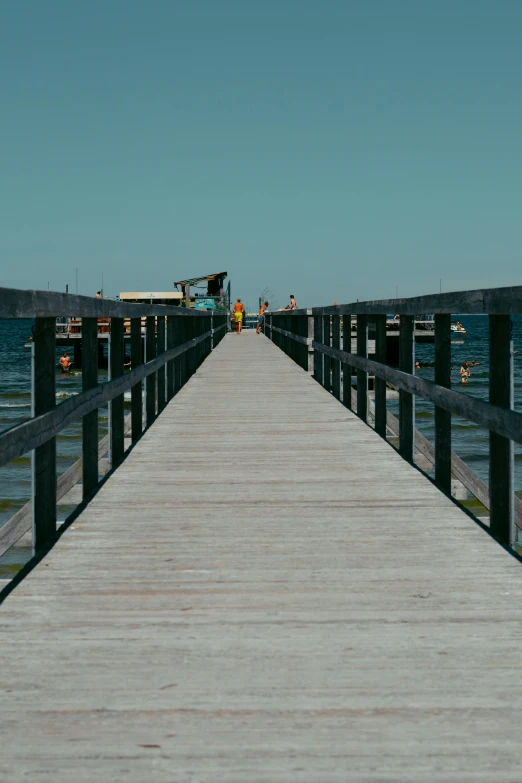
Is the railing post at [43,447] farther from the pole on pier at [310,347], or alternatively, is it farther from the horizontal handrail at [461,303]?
the pole on pier at [310,347]

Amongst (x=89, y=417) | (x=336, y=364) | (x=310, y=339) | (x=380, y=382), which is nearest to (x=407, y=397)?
(x=380, y=382)

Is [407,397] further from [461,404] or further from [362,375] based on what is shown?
[362,375]

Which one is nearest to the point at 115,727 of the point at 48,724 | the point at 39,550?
the point at 48,724

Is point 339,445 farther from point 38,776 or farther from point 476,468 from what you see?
point 476,468

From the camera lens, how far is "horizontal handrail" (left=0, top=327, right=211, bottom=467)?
3.92 metres

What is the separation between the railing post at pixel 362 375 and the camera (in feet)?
31.4

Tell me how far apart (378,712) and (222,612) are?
1.04 metres

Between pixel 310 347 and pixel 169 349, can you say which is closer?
pixel 169 349

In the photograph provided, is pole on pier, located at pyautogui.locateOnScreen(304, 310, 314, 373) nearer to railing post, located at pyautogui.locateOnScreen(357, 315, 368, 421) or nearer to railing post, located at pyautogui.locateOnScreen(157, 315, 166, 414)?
railing post, located at pyautogui.locateOnScreen(157, 315, 166, 414)

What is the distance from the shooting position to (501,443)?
487 centimetres

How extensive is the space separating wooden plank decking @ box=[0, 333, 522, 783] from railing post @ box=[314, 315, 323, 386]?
25.9ft

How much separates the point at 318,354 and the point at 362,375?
18.2 ft

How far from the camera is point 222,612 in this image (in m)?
3.77

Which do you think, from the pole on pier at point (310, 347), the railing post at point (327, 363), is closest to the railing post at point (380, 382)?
the railing post at point (327, 363)
